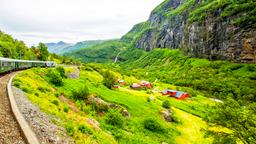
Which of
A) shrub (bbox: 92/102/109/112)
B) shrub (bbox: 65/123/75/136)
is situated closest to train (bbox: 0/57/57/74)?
shrub (bbox: 92/102/109/112)

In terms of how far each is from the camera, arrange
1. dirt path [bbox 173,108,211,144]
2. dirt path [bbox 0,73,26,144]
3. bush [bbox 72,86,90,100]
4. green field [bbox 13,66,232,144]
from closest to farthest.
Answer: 1. dirt path [bbox 0,73,26,144]
2. green field [bbox 13,66,232,144]
3. bush [bbox 72,86,90,100]
4. dirt path [bbox 173,108,211,144]

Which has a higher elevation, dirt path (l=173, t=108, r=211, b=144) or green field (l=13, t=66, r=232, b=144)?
green field (l=13, t=66, r=232, b=144)

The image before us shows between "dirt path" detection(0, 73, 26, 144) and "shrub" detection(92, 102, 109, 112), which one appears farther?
"shrub" detection(92, 102, 109, 112)

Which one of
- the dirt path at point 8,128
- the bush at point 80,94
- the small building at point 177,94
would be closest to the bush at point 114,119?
the bush at point 80,94

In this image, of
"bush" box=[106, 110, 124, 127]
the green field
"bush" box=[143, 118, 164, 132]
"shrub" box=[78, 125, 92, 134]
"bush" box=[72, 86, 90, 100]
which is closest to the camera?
"shrub" box=[78, 125, 92, 134]

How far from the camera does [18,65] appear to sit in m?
65.3

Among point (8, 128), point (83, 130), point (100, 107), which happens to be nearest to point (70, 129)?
point (83, 130)

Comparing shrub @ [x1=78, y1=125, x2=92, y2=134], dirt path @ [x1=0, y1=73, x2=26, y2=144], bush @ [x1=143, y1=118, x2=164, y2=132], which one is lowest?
bush @ [x1=143, y1=118, x2=164, y2=132]

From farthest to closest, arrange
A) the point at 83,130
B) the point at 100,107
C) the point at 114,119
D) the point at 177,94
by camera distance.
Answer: the point at 177,94 → the point at 100,107 → the point at 114,119 → the point at 83,130

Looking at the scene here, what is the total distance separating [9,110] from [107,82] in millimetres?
61764

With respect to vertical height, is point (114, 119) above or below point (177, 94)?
above

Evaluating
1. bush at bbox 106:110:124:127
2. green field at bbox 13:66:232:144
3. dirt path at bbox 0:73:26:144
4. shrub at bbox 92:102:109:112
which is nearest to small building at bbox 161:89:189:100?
green field at bbox 13:66:232:144

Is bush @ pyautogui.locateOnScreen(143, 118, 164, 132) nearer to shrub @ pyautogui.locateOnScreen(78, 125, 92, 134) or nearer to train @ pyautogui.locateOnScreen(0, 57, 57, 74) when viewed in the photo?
shrub @ pyautogui.locateOnScreen(78, 125, 92, 134)

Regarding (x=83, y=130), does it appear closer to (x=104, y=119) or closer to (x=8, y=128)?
(x=8, y=128)
